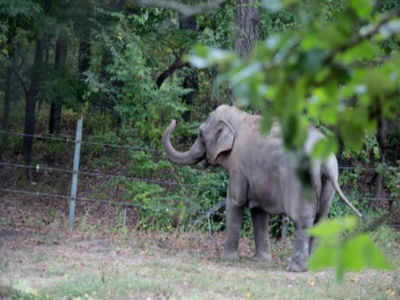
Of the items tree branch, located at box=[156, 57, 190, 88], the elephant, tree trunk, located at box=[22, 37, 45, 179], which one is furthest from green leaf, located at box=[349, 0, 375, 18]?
tree branch, located at box=[156, 57, 190, 88]

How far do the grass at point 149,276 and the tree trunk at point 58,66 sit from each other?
5.64 metres

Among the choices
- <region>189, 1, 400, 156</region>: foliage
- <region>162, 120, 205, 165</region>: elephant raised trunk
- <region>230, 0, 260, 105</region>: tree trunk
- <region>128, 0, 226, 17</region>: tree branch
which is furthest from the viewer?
<region>230, 0, 260, 105</region>: tree trunk

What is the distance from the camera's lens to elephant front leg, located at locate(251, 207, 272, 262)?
9.34 metres

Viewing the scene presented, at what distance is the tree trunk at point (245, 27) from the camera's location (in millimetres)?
11609

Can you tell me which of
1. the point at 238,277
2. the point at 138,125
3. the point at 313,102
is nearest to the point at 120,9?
the point at 138,125

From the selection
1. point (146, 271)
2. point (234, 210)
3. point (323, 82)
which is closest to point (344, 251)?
point (323, 82)

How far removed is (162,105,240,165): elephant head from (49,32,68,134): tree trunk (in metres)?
5.25

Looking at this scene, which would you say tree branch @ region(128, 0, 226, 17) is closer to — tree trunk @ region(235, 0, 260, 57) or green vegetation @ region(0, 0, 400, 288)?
green vegetation @ region(0, 0, 400, 288)

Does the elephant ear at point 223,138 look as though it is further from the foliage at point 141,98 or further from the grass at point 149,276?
the foliage at point 141,98

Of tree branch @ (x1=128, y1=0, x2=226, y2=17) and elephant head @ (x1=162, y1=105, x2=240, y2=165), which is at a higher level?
tree branch @ (x1=128, y1=0, x2=226, y2=17)

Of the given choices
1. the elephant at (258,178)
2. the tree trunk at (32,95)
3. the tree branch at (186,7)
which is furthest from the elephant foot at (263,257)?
the tree trunk at (32,95)

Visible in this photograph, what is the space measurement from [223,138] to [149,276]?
282 centimetres

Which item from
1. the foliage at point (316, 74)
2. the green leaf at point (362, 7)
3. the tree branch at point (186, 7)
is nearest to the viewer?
the foliage at point (316, 74)

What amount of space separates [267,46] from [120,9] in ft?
47.0
